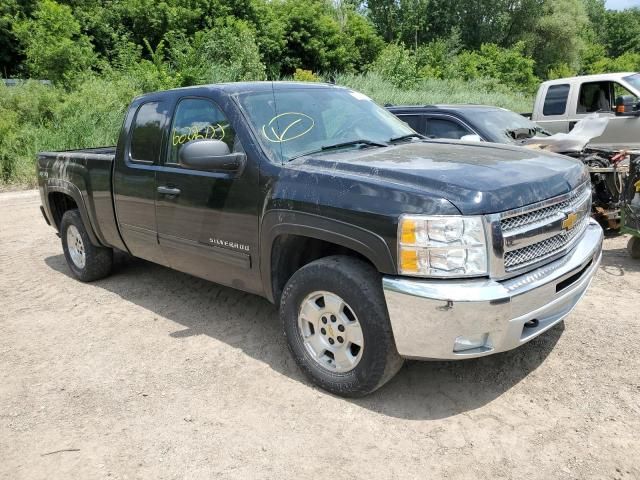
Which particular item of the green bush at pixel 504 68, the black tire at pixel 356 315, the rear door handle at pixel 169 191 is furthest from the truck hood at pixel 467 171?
the green bush at pixel 504 68

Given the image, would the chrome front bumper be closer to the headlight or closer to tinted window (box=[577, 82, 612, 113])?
the headlight

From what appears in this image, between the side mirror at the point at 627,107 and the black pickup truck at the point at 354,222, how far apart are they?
18.9ft

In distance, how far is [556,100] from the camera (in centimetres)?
997

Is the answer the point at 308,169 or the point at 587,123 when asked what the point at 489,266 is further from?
the point at 587,123

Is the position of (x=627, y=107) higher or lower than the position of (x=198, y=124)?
lower

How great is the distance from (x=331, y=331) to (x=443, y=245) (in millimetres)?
953

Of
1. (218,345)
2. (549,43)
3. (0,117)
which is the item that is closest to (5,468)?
(218,345)

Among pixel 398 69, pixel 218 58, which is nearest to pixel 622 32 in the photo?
pixel 398 69

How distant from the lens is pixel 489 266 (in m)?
2.97

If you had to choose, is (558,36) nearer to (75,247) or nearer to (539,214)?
(75,247)

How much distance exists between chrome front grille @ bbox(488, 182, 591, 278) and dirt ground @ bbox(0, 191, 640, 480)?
0.88m

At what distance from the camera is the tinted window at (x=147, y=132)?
4742mm

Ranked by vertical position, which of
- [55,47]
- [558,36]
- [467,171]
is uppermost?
[55,47]

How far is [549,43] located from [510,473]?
50640 millimetres
